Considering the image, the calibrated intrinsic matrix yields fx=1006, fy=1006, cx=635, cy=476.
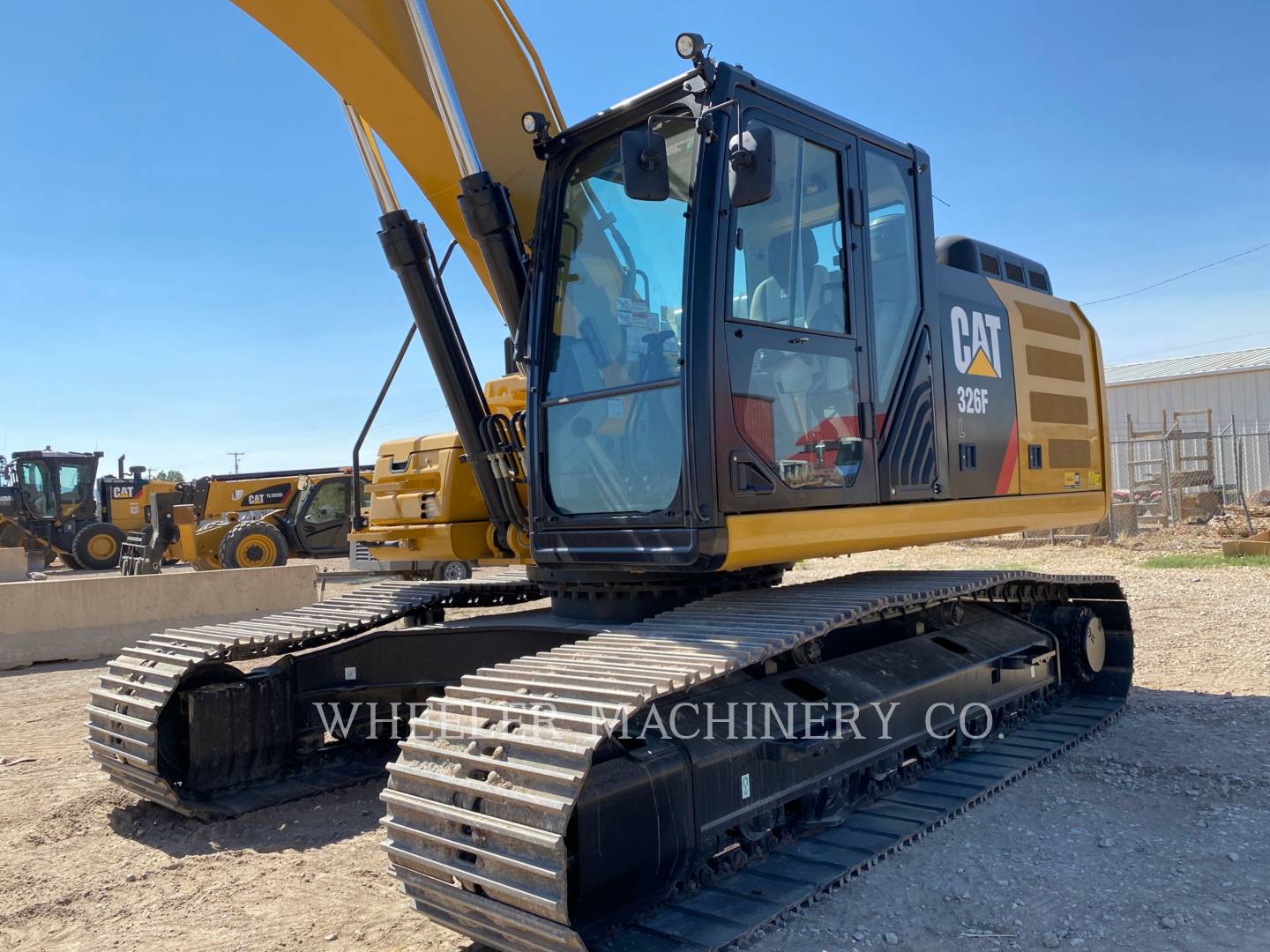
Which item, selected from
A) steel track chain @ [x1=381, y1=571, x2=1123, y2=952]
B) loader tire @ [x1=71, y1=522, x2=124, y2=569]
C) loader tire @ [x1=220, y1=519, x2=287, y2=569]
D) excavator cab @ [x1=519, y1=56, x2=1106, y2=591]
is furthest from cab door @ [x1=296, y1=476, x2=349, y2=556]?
steel track chain @ [x1=381, y1=571, x2=1123, y2=952]

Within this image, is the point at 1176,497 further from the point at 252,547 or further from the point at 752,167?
the point at 752,167

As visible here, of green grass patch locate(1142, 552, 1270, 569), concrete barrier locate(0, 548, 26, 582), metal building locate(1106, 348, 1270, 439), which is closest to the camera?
green grass patch locate(1142, 552, 1270, 569)

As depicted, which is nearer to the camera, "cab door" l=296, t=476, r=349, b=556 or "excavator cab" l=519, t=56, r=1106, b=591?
"excavator cab" l=519, t=56, r=1106, b=591

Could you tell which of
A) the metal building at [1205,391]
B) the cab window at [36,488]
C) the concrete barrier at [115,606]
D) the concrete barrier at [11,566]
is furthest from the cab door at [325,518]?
the metal building at [1205,391]

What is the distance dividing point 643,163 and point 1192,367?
3949cm

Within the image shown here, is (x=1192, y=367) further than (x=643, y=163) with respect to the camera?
Yes

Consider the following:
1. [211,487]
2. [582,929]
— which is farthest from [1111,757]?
[211,487]

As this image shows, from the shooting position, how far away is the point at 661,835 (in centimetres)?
345

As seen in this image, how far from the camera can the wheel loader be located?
23312mm

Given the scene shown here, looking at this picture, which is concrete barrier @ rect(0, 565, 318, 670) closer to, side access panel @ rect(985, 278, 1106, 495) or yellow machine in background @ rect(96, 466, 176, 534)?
side access panel @ rect(985, 278, 1106, 495)

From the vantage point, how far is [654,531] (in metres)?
3.93

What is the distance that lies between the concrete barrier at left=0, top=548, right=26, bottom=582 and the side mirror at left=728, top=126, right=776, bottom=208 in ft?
53.0

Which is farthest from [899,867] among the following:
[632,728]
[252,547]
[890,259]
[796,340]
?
[252,547]

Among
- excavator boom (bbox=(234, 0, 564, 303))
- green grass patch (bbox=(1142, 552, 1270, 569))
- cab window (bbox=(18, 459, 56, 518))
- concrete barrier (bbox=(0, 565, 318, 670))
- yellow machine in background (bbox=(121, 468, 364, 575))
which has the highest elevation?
excavator boom (bbox=(234, 0, 564, 303))
